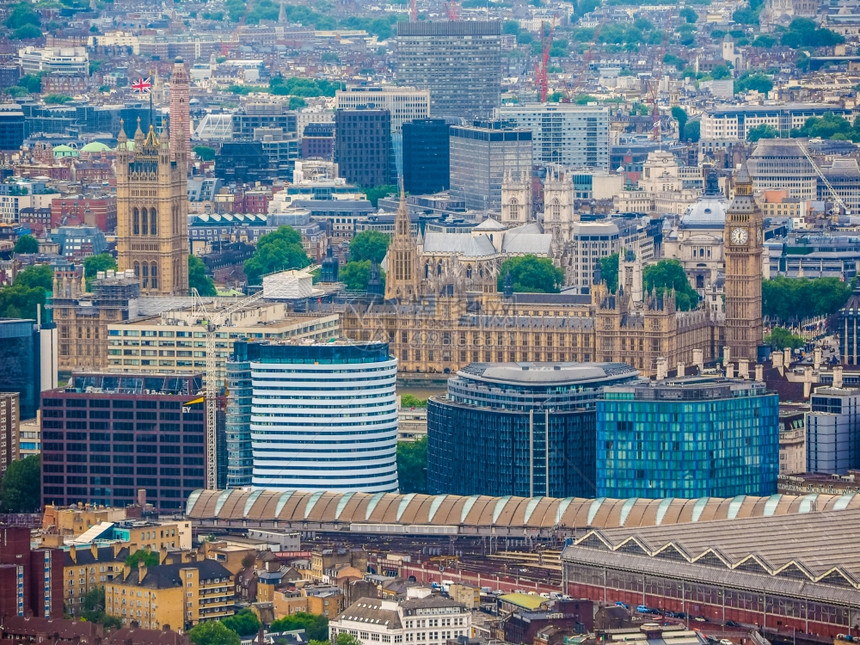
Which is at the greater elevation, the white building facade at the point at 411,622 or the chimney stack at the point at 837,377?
the chimney stack at the point at 837,377

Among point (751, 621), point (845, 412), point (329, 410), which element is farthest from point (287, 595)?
point (845, 412)

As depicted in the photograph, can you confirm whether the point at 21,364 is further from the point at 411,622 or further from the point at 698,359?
the point at 411,622

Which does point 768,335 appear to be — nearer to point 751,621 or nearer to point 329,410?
point 329,410

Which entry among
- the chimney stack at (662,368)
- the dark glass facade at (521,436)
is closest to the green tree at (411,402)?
the chimney stack at (662,368)

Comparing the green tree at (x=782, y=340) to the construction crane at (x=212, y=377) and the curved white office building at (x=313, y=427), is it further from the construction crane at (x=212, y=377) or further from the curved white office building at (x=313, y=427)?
the curved white office building at (x=313, y=427)

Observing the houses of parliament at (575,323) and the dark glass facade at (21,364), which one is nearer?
the dark glass facade at (21,364)

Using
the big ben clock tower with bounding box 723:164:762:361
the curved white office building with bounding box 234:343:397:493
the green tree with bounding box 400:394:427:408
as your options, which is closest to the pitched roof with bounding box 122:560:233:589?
the curved white office building with bounding box 234:343:397:493
